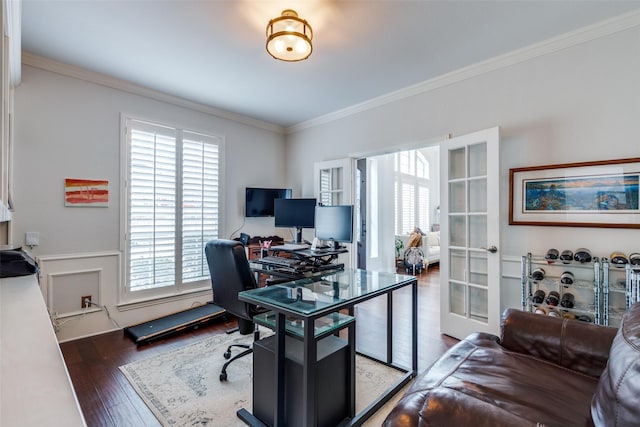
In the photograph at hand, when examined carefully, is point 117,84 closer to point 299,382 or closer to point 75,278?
point 75,278

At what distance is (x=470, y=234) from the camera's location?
3.04 meters

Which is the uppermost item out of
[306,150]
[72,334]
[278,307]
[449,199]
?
[306,150]

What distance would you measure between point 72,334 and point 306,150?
3.74m

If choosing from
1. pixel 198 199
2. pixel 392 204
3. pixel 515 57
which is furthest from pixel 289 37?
pixel 392 204

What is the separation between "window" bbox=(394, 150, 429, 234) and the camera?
7191 mm

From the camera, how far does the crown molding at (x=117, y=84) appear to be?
2.88 metres

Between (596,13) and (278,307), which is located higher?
(596,13)

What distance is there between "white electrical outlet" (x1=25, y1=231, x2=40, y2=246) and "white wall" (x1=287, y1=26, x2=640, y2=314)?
4.07 meters

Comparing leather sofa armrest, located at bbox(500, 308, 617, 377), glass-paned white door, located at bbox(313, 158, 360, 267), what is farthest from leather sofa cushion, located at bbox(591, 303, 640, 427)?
glass-paned white door, located at bbox(313, 158, 360, 267)

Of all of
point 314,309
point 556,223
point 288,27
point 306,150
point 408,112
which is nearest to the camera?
point 314,309

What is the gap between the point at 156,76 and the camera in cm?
323

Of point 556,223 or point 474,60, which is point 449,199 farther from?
point 474,60

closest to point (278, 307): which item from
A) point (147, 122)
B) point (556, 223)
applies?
point (556, 223)

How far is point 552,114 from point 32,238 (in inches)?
195
